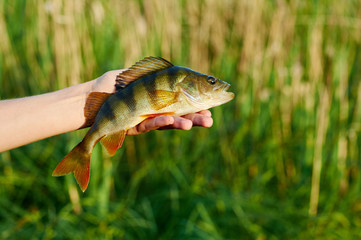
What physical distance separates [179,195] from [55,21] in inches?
59.9

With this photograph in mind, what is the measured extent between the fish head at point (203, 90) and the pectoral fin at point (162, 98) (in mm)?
45

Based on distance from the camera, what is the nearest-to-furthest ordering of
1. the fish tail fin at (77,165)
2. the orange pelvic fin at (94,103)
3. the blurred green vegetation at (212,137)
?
the fish tail fin at (77,165), the orange pelvic fin at (94,103), the blurred green vegetation at (212,137)

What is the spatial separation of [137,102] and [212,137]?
1726 millimetres

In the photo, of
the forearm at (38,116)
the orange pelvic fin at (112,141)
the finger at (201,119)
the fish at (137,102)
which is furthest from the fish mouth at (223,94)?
the forearm at (38,116)

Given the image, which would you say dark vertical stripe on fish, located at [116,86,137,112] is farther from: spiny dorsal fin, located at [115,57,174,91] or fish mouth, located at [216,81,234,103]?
fish mouth, located at [216,81,234,103]

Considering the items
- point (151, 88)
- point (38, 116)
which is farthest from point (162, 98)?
point (38, 116)

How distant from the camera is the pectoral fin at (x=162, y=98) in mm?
1584

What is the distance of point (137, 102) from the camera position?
5.16ft

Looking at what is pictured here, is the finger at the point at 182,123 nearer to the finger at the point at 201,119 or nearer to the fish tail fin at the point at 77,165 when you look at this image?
the finger at the point at 201,119

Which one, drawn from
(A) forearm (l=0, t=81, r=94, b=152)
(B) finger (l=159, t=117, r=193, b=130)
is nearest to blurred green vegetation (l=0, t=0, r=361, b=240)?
(A) forearm (l=0, t=81, r=94, b=152)

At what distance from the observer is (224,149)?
3.22 meters

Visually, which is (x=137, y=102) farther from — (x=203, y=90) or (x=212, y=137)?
(x=212, y=137)

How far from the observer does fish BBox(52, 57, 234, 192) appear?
5.07 feet

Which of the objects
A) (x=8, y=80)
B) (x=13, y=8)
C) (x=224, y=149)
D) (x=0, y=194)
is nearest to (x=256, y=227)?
(x=224, y=149)
